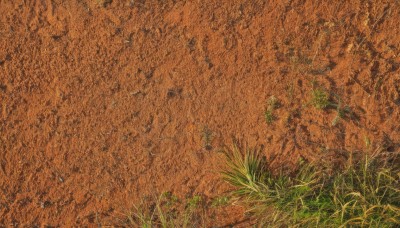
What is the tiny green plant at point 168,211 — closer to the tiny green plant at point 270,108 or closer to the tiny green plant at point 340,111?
the tiny green plant at point 270,108

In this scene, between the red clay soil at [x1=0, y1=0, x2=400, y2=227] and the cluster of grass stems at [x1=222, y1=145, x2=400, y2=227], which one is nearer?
the cluster of grass stems at [x1=222, y1=145, x2=400, y2=227]

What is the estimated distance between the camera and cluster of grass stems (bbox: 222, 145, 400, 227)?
3.30 metres

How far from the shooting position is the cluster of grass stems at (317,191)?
3.30m

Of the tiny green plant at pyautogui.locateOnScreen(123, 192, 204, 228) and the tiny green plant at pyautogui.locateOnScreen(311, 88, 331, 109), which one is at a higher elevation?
the tiny green plant at pyautogui.locateOnScreen(311, 88, 331, 109)

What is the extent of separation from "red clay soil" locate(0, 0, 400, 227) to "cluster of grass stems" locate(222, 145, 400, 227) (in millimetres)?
114

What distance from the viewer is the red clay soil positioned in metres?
3.51

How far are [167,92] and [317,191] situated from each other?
4.12 ft

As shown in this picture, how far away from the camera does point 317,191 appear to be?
3453 millimetres

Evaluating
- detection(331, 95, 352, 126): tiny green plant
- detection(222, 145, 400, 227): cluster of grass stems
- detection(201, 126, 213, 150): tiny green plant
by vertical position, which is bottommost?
detection(222, 145, 400, 227): cluster of grass stems

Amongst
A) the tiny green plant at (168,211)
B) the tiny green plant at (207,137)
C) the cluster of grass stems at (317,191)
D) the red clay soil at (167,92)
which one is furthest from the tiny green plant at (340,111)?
the tiny green plant at (168,211)

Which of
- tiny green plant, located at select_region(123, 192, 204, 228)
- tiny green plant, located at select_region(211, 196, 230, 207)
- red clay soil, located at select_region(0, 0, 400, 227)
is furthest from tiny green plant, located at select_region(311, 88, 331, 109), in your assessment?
tiny green plant, located at select_region(123, 192, 204, 228)

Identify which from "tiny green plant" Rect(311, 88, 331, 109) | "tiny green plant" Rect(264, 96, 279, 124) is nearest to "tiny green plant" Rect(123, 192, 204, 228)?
"tiny green plant" Rect(264, 96, 279, 124)

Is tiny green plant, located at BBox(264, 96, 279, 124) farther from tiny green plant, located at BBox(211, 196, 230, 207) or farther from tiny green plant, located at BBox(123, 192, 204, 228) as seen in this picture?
tiny green plant, located at BBox(123, 192, 204, 228)

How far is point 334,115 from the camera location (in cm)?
351
